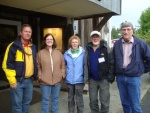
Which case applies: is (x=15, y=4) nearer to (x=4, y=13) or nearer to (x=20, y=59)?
(x=4, y=13)

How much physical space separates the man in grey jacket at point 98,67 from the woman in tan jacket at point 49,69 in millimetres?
562

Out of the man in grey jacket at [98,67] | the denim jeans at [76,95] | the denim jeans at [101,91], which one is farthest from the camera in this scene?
the denim jeans at [76,95]

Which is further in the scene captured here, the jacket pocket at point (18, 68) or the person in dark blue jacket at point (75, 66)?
the person in dark blue jacket at point (75, 66)

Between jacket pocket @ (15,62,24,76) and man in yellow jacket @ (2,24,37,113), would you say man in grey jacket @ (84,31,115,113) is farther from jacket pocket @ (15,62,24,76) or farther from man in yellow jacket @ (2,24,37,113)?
jacket pocket @ (15,62,24,76)

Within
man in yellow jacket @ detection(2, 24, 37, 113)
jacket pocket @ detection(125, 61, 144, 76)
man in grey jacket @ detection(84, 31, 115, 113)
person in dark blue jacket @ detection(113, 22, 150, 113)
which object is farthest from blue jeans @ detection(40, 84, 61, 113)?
jacket pocket @ detection(125, 61, 144, 76)

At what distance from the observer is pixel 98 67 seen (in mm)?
4336

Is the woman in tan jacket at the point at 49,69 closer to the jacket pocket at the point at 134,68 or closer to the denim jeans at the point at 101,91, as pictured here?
the denim jeans at the point at 101,91

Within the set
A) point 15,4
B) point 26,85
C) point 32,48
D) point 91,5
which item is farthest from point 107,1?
point 26,85

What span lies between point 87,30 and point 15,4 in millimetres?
4991

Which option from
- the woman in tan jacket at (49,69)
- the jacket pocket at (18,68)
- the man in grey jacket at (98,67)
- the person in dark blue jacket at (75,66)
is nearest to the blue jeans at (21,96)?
the jacket pocket at (18,68)

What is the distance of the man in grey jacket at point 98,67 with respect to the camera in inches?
170

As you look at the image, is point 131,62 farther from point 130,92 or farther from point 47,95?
point 47,95

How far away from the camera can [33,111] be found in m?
5.14

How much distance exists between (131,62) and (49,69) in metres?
1.48
